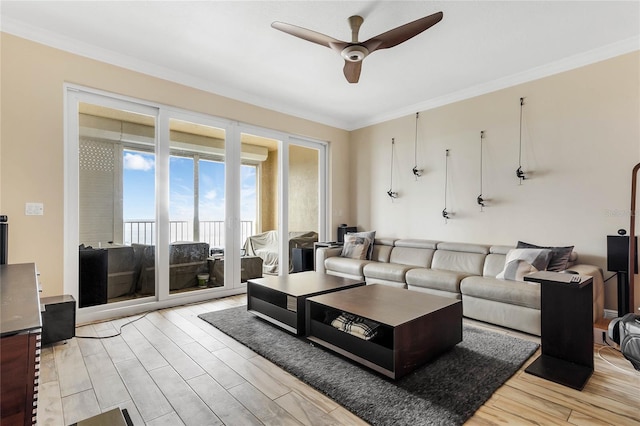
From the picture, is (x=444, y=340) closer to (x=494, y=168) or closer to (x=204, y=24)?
(x=494, y=168)

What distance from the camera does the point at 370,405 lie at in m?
1.83

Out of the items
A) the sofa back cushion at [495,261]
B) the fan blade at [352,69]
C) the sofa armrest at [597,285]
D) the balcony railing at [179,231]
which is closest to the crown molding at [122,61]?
the balcony railing at [179,231]

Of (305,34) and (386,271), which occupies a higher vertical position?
(305,34)

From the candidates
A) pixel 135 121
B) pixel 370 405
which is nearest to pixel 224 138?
pixel 135 121

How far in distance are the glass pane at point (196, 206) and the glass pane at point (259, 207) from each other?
38cm

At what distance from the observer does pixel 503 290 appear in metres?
3.06

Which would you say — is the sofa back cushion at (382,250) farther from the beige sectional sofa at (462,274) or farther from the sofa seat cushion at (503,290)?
the sofa seat cushion at (503,290)

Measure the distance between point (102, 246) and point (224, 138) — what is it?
79.0 inches

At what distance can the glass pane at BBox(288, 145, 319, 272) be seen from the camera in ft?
17.4

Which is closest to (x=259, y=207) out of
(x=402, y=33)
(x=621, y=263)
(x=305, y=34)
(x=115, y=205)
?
(x=115, y=205)

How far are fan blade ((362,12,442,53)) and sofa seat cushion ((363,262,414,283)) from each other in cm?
259

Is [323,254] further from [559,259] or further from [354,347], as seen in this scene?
[559,259]

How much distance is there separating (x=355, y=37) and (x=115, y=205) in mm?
3101

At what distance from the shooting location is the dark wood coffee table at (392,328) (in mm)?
2111
